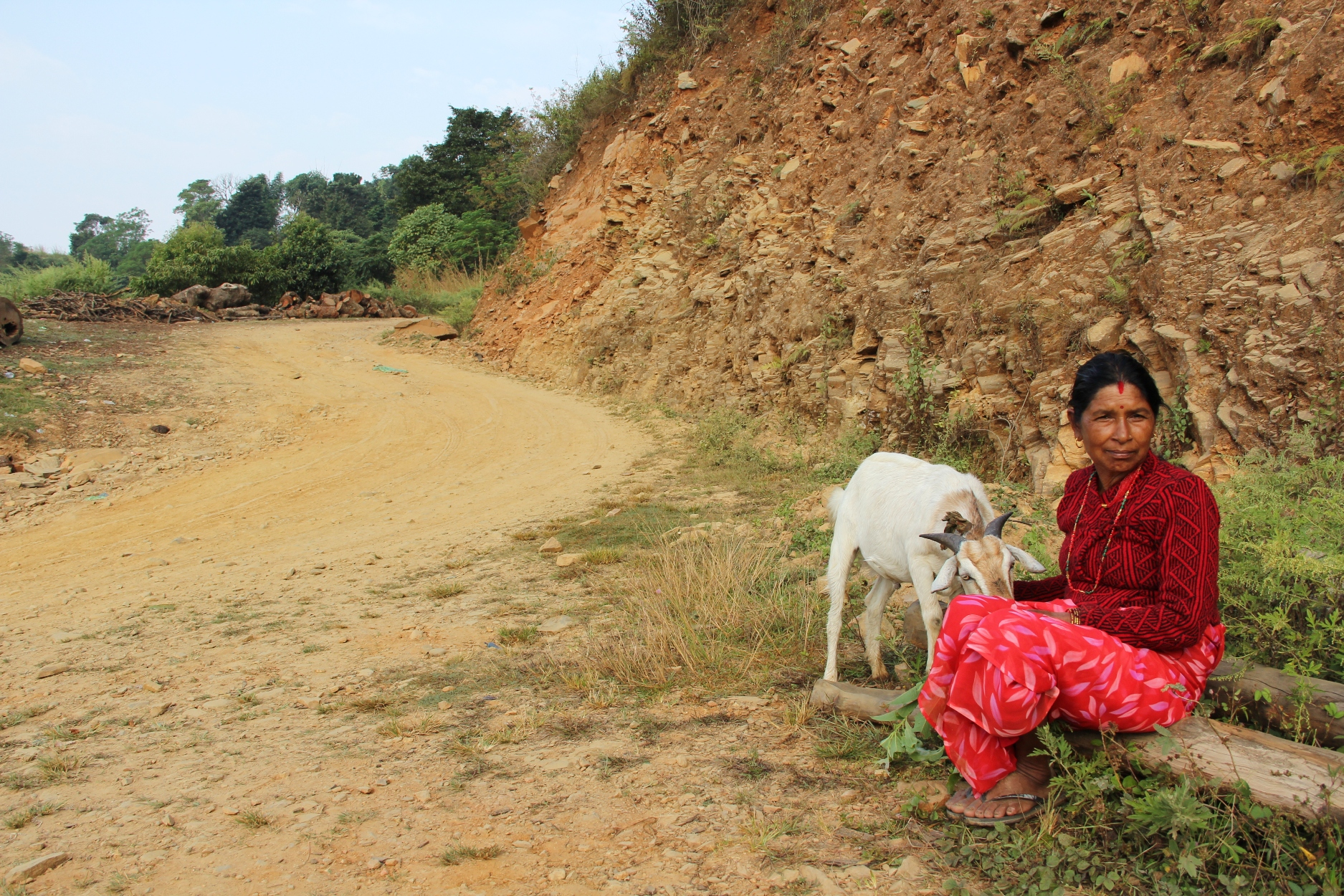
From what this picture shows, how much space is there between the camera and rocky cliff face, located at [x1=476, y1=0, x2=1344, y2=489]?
630 cm

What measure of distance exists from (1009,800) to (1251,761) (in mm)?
744

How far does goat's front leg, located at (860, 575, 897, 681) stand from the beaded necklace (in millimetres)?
1138

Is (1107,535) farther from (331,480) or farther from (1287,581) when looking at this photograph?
(331,480)

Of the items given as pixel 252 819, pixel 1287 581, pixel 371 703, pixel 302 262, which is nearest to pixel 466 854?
pixel 252 819

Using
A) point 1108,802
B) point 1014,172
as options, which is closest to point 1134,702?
point 1108,802

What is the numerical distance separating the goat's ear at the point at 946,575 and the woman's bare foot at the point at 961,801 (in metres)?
0.74

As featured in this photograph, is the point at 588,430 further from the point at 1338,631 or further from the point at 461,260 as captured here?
the point at 461,260

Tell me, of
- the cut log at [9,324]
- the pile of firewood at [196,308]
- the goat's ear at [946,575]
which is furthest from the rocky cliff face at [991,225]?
the pile of firewood at [196,308]

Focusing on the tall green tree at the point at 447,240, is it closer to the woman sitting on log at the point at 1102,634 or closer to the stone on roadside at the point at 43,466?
the stone on roadside at the point at 43,466

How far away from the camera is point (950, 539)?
339cm

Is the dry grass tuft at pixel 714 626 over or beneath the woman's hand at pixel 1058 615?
beneath

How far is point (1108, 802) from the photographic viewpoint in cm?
271

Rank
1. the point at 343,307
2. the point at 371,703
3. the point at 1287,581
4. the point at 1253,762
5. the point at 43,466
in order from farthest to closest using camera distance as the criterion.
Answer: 1. the point at 343,307
2. the point at 43,466
3. the point at 371,703
4. the point at 1287,581
5. the point at 1253,762

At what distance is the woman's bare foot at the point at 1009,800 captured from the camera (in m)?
2.79
